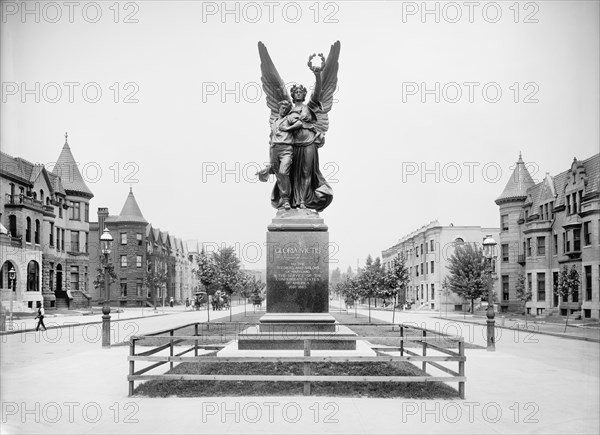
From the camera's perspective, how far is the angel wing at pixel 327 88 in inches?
498

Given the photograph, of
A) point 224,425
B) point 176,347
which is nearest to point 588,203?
point 176,347

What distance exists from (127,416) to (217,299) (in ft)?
171

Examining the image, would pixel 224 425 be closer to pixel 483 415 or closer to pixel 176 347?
pixel 483 415

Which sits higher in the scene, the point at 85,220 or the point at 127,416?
the point at 85,220

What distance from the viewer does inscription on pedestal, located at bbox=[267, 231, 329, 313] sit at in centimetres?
1188

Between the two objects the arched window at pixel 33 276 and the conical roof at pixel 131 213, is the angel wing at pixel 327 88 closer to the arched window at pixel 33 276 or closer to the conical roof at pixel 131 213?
the arched window at pixel 33 276

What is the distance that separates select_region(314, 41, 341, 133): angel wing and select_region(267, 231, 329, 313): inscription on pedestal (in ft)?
8.32

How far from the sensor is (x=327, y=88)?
507 inches

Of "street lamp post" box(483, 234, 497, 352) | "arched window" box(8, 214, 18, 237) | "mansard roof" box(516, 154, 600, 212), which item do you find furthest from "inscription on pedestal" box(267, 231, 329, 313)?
"arched window" box(8, 214, 18, 237)

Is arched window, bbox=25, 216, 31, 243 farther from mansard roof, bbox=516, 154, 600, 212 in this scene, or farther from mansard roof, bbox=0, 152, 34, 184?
mansard roof, bbox=516, 154, 600, 212

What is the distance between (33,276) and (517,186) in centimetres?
4475

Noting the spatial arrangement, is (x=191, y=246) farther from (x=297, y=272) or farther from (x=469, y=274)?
(x=297, y=272)

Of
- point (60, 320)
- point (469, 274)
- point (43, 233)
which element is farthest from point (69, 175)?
point (469, 274)

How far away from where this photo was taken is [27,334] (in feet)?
85.5
